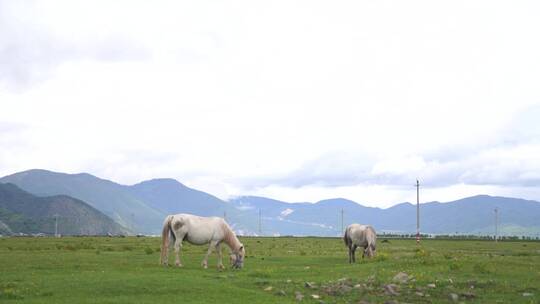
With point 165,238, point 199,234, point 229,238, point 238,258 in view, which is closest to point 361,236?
point 229,238

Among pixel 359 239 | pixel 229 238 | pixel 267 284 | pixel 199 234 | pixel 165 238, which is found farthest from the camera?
pixel 359 239

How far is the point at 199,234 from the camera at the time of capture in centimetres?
3672

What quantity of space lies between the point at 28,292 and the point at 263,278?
459 inches

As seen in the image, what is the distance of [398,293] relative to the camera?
25078mm

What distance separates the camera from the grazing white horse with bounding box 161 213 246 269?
36.0 m

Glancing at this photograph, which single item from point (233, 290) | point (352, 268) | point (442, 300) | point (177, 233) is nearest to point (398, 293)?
point (442, 300)

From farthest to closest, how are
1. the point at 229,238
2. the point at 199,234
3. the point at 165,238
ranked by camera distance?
the point at 229,238 → the point at 199,234 → the point at 165,238

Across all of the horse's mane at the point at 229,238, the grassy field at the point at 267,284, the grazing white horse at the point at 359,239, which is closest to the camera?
the grassy field at the point at 267,284

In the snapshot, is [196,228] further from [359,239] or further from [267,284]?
[359,239]

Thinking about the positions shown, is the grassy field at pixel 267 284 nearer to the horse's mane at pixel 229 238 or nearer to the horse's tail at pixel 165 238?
the horse's tail at pixel 165 238

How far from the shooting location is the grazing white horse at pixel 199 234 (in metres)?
36.0

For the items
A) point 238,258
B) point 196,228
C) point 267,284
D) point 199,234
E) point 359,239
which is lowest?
point 267,284

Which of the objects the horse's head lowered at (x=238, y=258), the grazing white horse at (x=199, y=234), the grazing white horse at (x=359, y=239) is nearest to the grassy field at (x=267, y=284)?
the horse's head lowered at (x=238, y=258)

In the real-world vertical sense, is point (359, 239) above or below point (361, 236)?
below
